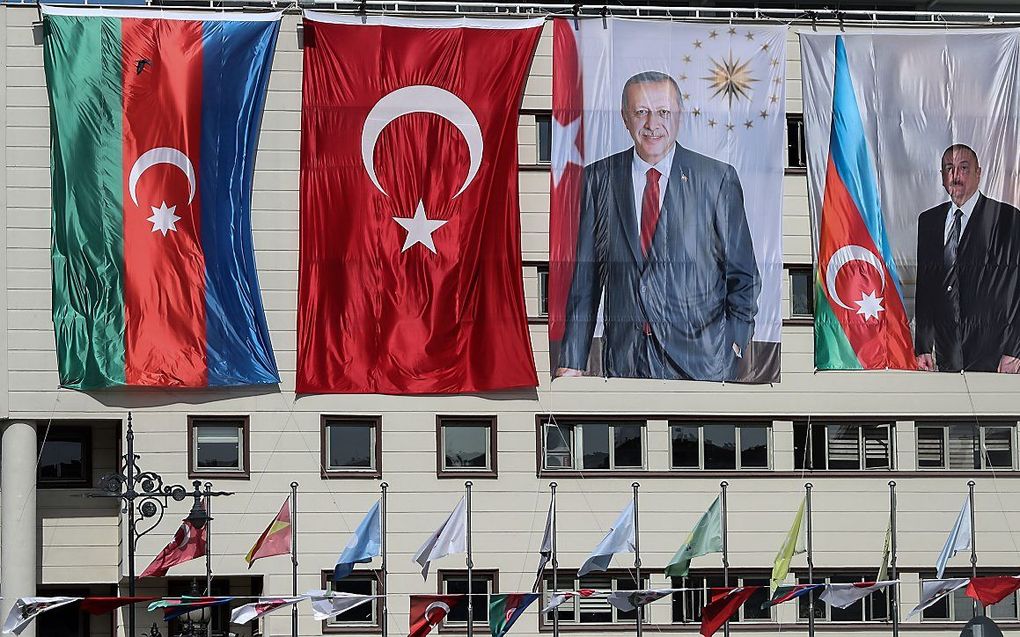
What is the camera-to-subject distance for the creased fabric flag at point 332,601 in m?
39.9

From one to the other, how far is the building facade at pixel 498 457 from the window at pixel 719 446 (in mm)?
50

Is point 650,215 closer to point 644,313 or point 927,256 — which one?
point 644,313

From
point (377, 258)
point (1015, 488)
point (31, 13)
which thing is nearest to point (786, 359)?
point (1015, 488)

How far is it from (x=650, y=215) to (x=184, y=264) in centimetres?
1162

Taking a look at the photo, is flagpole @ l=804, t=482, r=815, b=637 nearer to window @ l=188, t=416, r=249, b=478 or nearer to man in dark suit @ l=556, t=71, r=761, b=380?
man in dark suit @ l=556, t=71, r=761, b=380

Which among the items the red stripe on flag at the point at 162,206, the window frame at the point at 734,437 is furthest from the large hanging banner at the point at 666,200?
the red stripe on flag at the point at 162,206

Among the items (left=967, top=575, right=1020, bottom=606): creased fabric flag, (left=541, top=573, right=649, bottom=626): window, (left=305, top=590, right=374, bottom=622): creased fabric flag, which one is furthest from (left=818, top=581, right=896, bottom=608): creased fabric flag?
(left=305, top=590, right=374, bottom=622): creased fabric flag

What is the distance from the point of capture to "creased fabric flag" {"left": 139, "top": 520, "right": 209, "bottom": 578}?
39812mm

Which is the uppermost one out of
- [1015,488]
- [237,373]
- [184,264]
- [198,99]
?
[198,99]

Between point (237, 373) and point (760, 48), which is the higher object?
point (760, 48)

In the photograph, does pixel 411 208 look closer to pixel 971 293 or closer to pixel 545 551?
pixel 545 551

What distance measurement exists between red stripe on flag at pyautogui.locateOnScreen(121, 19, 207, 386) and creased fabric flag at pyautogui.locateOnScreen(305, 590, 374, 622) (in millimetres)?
6398

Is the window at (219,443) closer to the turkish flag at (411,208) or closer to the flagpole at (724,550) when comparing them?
the turkish flag at (411,208)

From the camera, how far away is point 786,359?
4525cm
